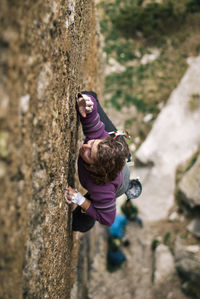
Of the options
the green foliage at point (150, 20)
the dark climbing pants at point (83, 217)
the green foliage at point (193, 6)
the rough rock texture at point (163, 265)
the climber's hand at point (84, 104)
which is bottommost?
the rough rock texture at point (163, 265)

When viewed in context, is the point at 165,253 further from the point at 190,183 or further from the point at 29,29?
the point at 29,29

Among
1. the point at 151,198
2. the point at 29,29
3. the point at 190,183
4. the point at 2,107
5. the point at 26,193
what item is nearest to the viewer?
the point at 2,107

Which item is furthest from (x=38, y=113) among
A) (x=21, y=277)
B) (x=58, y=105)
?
(x=21, y=277)

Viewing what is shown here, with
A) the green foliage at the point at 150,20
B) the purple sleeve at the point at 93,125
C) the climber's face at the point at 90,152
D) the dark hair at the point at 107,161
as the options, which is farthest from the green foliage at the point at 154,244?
the green foliage at the point at 150,20

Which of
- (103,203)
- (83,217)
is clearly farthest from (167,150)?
(103,203)

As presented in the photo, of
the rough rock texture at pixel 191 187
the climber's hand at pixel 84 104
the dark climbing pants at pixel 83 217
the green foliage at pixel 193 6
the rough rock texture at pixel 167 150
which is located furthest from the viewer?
Result: the green foliage at pixel 193 6

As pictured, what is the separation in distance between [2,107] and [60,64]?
2.78 ft

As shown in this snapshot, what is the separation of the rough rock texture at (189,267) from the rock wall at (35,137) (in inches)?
135

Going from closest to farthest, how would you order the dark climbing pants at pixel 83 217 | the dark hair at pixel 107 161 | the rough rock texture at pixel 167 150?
the dark hair at pixel 107 161 → the dark climbing pants at pixel 83 217 → the rough rock texture at pixel 167 150

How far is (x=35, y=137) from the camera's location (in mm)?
1415

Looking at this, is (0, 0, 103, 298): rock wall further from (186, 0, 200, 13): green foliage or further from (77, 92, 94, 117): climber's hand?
(186, 0, 200, 13): green foliage

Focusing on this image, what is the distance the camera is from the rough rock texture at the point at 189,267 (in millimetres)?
4816

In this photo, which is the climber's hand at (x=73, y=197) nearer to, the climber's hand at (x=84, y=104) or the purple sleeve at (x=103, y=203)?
the purple sleeve at (x=103, y=203)

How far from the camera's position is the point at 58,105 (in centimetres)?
177
